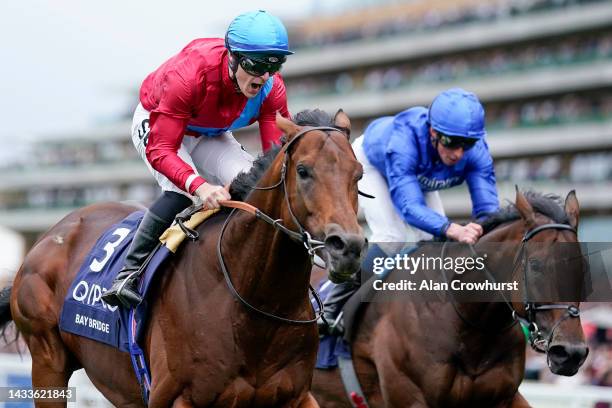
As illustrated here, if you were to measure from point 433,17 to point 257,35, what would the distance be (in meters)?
36.5

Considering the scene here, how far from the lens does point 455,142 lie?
216 inches

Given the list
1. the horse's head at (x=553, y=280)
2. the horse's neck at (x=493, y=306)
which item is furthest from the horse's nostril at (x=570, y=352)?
the horse's neck at (x=493, y=306)

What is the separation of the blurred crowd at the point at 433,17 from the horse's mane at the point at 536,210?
29838 millimetres

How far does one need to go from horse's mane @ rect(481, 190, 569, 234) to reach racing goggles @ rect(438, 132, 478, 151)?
0.42 m

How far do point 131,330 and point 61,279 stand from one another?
0.98m

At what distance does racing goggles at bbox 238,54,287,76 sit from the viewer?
13.8 feet

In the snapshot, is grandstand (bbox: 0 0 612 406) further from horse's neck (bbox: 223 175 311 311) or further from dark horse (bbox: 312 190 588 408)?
horse's neck (bbox: 223 175 311 311)

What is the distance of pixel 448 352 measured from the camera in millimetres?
5152

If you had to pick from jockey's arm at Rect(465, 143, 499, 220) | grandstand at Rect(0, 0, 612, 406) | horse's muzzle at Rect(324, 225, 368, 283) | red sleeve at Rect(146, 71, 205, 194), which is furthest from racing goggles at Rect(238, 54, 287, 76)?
grandstand at Rect(0, 0, 612, 406)

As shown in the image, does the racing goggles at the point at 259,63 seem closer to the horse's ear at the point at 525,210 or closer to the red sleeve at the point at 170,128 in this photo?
the red sleeve at the point at 170,128

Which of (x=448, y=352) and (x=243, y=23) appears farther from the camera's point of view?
(x=448, y=352)

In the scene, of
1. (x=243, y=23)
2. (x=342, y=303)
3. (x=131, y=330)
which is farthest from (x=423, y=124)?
(x=131, y=330)

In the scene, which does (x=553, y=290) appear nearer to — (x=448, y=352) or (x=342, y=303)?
(x=448, y=352)

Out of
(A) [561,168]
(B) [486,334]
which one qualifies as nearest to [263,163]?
(B) [486,334]
